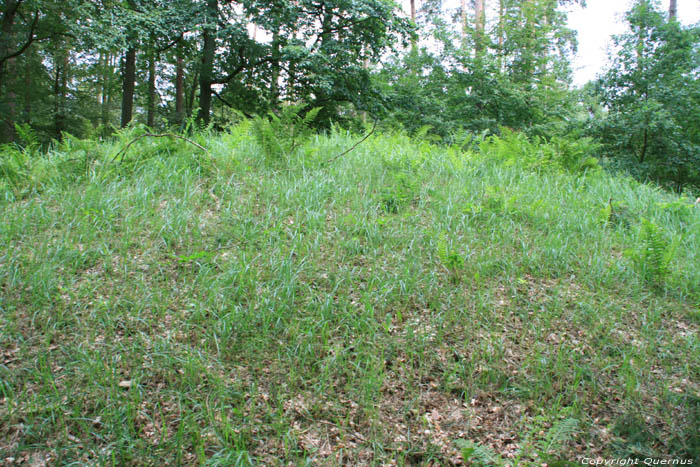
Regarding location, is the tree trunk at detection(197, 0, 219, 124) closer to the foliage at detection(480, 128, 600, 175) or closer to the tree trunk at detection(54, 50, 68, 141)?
the tree trunk at detection(54, 50, 68, 141)

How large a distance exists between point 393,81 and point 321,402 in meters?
11.4

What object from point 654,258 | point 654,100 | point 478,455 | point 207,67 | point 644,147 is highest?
point 207,67

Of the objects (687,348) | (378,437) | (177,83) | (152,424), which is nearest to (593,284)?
(687,348)

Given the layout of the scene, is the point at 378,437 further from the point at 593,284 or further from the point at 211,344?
the point at 593,284

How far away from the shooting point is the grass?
201cm

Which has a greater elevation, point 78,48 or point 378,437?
point 78,48

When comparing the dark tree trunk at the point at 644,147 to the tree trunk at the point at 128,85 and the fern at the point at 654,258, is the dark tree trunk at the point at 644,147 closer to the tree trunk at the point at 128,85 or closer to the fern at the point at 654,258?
the fern at the point at 654,258

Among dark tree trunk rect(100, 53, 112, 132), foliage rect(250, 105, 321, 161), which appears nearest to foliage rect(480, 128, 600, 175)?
foliage rect(250, 105, 321, 161)

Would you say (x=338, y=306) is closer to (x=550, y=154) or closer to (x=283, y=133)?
(x=283, y=133)

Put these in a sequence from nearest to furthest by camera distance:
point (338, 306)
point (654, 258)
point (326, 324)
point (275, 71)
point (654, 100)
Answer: point (326, 324)
point (338, 306)
point (654, 258)
point (654, 100)
point (275, 71)

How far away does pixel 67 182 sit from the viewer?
14.3 ft

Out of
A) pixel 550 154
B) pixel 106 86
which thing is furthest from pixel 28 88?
pixel 550 154

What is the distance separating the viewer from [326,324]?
271cm

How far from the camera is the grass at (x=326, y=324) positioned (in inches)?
79.0
